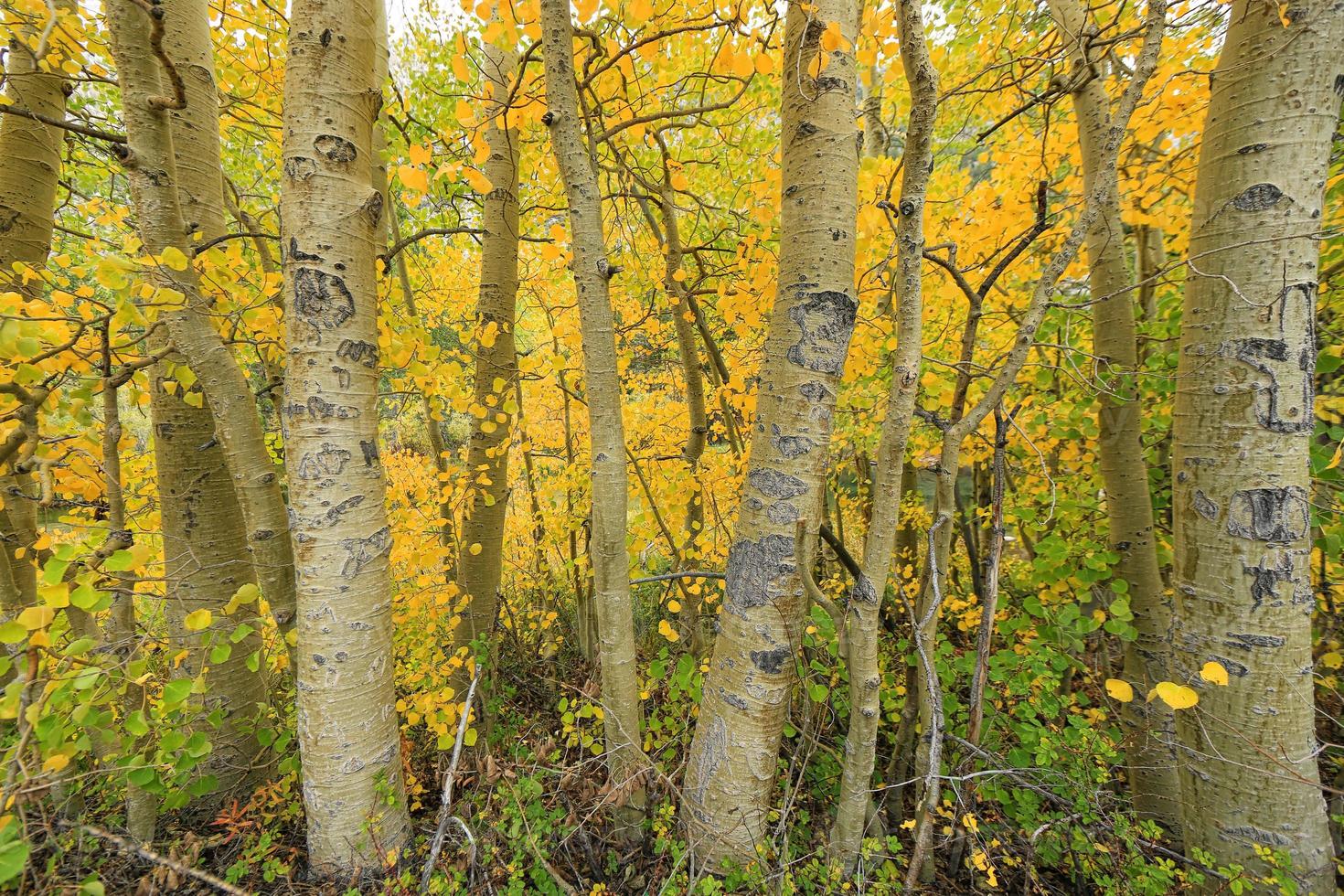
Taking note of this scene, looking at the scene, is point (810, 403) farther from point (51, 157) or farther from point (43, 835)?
point (51, 157)

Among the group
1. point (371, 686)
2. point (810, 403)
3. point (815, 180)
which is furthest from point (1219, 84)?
point (371, 686)

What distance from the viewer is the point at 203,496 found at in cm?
240

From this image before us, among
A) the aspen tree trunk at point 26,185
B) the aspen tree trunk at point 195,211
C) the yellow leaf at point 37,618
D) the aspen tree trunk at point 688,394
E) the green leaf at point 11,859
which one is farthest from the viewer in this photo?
the aspen tree trunk at point 688,394

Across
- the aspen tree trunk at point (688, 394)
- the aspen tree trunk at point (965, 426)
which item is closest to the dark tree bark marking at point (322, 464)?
the aspen tree trunk at point (688, 394)

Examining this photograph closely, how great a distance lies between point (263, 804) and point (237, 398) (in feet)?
6.23

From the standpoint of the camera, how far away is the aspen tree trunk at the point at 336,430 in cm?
165

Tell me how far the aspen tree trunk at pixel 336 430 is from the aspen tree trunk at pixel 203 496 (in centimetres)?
92

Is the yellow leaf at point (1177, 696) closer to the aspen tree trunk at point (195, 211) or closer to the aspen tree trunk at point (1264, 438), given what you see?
the aspen tree trunk at point (1264, 438)

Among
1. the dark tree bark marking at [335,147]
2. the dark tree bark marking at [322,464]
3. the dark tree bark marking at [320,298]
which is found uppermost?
the dark tree bark marking at [335,147]

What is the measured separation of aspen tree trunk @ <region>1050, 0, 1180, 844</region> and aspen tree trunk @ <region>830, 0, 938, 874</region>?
1.42 m

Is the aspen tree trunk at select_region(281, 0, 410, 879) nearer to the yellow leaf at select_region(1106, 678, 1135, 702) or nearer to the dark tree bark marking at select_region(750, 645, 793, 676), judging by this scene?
the dark tree bark marking at select_region(750, 645, 793, 676)

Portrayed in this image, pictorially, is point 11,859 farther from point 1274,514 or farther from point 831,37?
point 1274,514

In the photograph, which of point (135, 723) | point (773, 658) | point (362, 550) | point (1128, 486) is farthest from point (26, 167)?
point (1128, 486)

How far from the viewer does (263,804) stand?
2264mm
